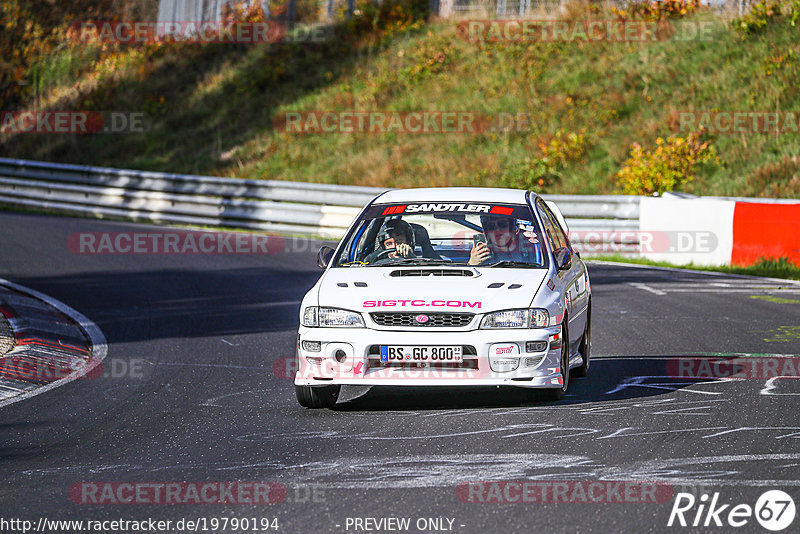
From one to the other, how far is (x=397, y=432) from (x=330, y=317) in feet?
3.60

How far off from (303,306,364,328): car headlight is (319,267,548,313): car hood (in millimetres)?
43

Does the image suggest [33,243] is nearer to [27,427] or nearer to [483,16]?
[27,427]

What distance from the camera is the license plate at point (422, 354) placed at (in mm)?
7949

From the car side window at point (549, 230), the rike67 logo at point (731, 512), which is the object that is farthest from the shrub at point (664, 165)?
the rike67 logo at point (731, 512)

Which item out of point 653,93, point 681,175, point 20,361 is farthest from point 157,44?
point 20,361

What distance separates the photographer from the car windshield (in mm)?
9016

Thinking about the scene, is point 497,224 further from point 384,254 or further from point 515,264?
point 384,254

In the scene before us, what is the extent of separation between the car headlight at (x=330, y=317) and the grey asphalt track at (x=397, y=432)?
65 cm

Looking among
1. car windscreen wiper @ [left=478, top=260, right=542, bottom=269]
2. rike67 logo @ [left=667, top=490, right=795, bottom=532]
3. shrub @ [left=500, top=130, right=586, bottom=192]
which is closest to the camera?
rike67 logo @ [left=667, top=490, right=795, bottom=532]

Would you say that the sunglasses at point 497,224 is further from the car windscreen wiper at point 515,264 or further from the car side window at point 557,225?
the car side window at point 557,225

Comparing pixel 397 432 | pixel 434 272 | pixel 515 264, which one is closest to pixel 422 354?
pixel 397 432

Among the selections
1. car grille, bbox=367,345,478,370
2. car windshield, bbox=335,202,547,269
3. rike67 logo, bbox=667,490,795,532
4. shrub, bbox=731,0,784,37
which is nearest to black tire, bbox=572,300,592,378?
car windshield, bbox=335,202,547,269

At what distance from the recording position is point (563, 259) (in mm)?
9094

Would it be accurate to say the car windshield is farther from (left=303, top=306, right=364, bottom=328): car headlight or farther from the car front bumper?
the car front bumper
